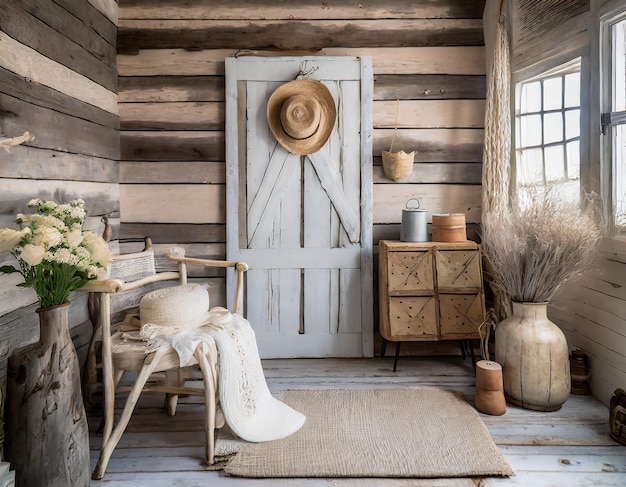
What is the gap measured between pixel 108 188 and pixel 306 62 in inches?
59.7

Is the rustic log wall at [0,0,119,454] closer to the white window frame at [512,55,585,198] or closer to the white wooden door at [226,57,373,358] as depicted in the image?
the white wooden door at [226,57,373,358]

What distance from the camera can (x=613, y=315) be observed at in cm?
239

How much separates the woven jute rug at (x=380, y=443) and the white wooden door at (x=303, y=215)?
27.7 inches

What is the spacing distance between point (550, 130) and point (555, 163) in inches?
8.1

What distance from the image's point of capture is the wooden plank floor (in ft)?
6.05

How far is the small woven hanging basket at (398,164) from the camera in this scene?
3088 mm

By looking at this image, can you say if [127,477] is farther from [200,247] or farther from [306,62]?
[306,62]

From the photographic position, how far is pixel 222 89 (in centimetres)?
318

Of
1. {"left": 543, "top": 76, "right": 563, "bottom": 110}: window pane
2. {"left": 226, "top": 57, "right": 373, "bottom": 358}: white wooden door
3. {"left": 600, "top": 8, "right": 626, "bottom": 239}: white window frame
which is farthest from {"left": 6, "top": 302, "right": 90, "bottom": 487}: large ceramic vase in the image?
{"left": 543, "top": 76, "right": 563, "bottom": 110}: window pane

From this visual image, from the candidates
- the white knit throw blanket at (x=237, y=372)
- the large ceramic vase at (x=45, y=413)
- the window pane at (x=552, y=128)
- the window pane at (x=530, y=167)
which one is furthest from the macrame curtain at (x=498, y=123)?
the large ceramic vase at (x=45, y=413)

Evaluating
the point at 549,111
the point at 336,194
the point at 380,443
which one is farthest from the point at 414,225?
the point at 380,443

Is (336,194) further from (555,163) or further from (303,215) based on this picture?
(555,163)

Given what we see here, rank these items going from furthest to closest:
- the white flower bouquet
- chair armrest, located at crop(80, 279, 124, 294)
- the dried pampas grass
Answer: the dried pampas grass, chair armrest, located at crop(80, 279, 124, 294), the white flower bouquet

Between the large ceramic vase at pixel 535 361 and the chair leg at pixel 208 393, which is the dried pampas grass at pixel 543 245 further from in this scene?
the chair leg at pixel 208 393
